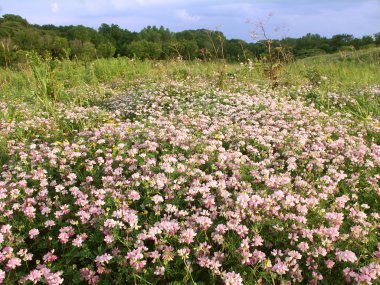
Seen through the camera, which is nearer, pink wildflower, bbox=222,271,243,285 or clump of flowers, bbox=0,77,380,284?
pink wildflower, bbox=222,271,243,285

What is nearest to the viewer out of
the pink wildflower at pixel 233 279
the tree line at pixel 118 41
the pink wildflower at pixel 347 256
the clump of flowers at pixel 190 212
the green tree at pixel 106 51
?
the pink wildflower at pixel 233 279

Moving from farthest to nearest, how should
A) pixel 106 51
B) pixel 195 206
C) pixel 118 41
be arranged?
pixel 118 41, pixel 106 51, pixel 195 206

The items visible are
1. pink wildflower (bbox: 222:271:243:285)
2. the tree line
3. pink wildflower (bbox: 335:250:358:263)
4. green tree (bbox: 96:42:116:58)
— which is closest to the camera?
pink wildflower (bbox: 222:271:243:285)

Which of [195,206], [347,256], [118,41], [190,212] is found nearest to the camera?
[347,256]

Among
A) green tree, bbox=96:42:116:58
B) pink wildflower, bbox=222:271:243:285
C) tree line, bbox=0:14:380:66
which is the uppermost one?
tree line, bbox=0:14:380:66

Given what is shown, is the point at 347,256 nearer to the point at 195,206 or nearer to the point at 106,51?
the point at 195,206

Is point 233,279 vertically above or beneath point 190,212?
beneath

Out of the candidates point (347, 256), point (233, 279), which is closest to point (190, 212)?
point (233, 279)

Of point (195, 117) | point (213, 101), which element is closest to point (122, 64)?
point (213, 101)

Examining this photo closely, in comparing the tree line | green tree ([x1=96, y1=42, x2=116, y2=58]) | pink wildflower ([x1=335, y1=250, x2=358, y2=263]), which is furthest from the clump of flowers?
the tree line

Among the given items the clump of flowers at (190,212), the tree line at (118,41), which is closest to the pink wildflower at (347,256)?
the clump of flowers at (190,212)

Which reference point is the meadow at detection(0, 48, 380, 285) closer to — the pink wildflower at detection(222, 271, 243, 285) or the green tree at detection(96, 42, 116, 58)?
the pink wildflower at detection(222, 271, 243, 285)

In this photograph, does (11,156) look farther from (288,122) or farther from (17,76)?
(17,76)

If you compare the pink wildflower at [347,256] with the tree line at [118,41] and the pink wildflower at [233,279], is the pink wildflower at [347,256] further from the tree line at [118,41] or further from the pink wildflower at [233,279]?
the tree line at [118,41]
